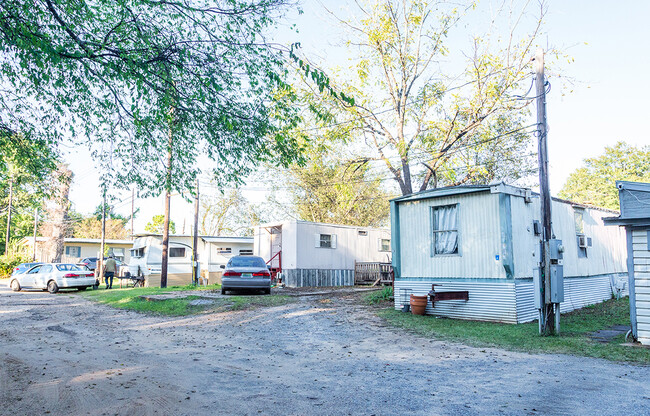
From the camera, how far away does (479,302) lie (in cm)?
1150

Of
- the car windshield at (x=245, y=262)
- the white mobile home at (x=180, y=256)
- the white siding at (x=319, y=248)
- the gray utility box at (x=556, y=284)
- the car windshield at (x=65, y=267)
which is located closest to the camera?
the gray utility box at (x=556, y=284)

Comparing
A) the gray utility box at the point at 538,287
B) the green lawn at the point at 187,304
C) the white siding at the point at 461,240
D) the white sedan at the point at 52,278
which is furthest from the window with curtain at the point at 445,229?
the white sedan at the point at 52,278

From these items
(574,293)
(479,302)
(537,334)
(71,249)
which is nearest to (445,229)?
(479,302)

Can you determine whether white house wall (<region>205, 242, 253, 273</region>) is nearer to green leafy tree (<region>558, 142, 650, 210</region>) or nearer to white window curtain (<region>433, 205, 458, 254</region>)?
white window curtain (<region>433, 205, 458, 254</region>)

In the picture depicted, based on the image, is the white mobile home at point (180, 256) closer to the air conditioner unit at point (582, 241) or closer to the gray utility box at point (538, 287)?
the air conditioner unit at point (582, 241)

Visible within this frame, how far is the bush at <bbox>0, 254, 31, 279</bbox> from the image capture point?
115ft

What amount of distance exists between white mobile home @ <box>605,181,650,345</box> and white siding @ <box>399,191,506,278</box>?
9.60ft

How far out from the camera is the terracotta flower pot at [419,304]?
1229 centimetres

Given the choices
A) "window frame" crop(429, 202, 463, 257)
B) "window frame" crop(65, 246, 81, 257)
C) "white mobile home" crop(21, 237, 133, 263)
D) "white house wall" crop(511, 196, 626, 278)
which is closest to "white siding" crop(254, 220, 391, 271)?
"window frame" crop(429, 202, 463, 257)

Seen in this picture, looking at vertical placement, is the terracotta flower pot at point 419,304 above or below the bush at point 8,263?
below

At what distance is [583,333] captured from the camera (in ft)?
31.3

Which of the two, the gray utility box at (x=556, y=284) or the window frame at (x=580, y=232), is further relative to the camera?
the window frame at (x=580, y=232)

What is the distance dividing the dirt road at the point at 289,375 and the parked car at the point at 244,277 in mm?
6034

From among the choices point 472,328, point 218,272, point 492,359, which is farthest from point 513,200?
point 218,272
